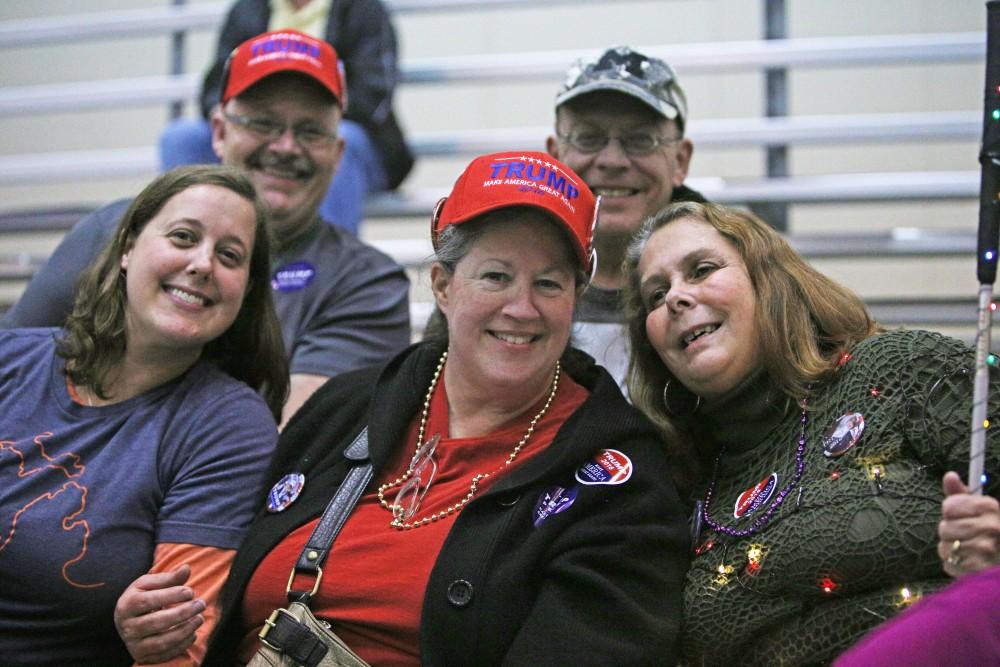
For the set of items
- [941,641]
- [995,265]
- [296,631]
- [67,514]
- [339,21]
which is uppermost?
[339,21]

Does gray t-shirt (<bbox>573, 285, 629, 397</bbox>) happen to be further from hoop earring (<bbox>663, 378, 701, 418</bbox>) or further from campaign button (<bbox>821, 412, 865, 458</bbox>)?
campaign button (<bbox>821, 412, 865, 458</bbox>)

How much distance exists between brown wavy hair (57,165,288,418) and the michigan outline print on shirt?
0.16 metres

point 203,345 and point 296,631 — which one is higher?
point 203,345

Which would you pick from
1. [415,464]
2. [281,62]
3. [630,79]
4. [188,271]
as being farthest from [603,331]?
[281,62]

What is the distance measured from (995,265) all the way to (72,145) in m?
5.31

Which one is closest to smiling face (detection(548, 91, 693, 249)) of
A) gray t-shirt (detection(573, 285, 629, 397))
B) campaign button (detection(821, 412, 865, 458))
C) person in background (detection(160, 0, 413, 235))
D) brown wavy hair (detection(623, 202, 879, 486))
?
gray t-shirt (detection(573, 285, 629, 397))

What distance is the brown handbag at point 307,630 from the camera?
6.63ft

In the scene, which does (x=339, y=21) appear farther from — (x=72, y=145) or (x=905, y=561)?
(x=905, y=561)

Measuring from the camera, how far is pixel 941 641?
1412mm

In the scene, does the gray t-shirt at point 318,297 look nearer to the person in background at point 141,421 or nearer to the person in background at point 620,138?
the person in background at point 141,421

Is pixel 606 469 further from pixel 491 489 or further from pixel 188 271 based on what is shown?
pixel 188 271

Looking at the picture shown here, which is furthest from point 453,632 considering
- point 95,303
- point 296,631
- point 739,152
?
point 739,152

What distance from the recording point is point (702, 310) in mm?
2205

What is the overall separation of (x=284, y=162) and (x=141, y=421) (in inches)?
39.7
